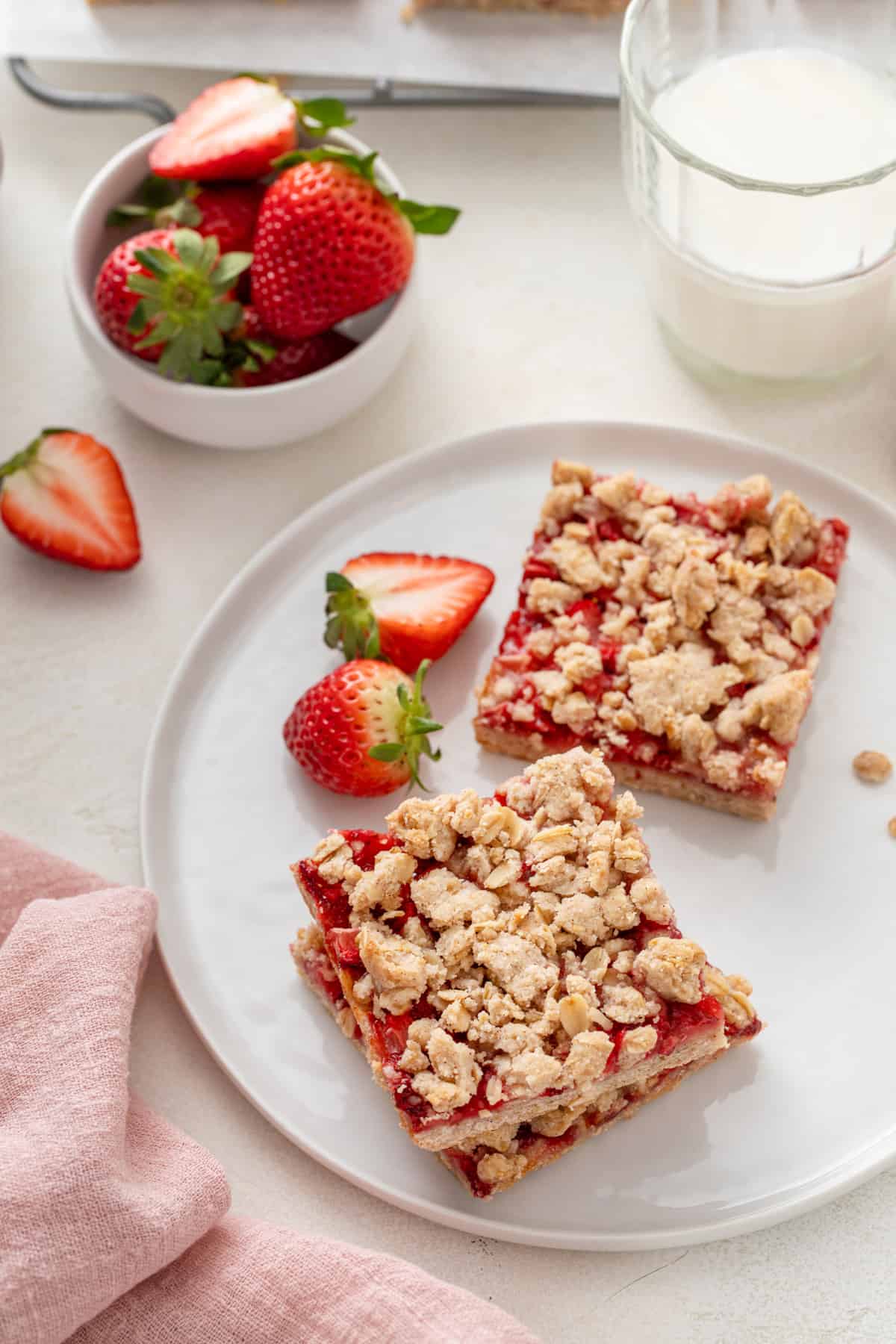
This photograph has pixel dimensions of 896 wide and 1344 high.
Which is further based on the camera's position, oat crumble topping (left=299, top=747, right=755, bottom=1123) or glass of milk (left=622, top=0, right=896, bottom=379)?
glass of milk (left=622, top=0, right=896, bottom=379)

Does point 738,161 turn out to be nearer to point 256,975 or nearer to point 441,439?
point 441,439

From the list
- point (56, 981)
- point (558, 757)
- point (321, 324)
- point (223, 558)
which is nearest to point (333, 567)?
point (223, 558)

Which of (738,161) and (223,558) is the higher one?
(738,161)

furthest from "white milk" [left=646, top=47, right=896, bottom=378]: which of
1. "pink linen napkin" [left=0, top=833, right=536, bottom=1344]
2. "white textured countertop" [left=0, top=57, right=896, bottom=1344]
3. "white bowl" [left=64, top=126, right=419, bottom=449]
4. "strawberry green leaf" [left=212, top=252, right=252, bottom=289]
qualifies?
"pink linen napkin" [left=0, top=833, right=536, bottom=1344]

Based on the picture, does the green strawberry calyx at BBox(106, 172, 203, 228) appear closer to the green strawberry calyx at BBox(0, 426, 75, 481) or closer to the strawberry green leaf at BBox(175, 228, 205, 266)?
the strawberry green leaf at BBox(175, 228, 205, 266)

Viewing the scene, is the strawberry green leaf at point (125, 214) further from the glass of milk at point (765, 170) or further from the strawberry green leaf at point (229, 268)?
the glass of milk at point (765, 170)

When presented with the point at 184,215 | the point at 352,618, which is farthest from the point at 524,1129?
the point at 184,215
